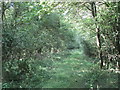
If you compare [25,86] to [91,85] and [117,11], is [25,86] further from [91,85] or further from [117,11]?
[117,11]

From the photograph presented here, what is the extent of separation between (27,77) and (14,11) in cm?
399

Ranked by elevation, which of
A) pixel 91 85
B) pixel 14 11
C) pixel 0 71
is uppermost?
pixel 14 11

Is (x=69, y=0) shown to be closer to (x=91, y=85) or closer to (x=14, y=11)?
(x=91, y=85)

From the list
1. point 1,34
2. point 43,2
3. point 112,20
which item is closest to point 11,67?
point 1,34

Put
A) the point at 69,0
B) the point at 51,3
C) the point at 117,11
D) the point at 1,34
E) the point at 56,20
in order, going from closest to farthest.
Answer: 1. the point at 51,3
2. the point at 69,0
3. the point at 117,11
4. the point at 1,34
5. the point at 56,20

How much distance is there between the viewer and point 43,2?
294 centimetres

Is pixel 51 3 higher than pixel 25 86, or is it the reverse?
pixel 51 3

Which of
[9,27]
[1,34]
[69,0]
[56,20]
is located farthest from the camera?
[56,20]

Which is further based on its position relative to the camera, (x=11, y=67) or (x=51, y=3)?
(x=11, y=67)

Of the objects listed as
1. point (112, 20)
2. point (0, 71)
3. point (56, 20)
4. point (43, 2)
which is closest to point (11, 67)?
point (0, 71)

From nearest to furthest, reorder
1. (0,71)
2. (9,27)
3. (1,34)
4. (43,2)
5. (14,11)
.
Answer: (43,2) < (1,34) < (0,71) < (9,27) < (14,11)

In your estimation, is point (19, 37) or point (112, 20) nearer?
point (112, 20)

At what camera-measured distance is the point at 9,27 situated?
16.4 ft

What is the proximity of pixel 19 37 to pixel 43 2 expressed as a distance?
2733mm
